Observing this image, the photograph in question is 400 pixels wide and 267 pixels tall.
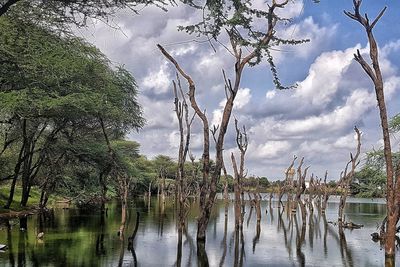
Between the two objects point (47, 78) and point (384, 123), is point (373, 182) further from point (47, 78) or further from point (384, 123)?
point (47, 78)

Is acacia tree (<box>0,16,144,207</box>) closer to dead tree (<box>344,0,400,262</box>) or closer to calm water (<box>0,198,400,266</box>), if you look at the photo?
calm water (<box>0,198,400,266</box>)

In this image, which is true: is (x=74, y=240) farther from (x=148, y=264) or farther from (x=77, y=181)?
(x=77, y=181)

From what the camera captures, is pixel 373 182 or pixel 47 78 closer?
pixel 47 78

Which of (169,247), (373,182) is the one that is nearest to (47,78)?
(169,247)

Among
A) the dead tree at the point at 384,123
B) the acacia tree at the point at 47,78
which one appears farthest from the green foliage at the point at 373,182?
the acacia tree at the point at 47,78

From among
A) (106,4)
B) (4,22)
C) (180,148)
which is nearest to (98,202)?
(180,148)

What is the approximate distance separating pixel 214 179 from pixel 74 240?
6.37 m

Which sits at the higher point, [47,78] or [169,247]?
[47,78]

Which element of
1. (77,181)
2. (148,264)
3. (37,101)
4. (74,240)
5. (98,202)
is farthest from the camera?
(98,202)

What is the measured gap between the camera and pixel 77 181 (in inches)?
1286

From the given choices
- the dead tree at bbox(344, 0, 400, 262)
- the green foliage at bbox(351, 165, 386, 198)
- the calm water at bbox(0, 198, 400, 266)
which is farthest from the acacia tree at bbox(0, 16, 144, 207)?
the green foliage at bbox(351, 165, 386, 198)

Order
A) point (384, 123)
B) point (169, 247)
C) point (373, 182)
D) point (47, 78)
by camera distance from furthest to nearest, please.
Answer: point (373, 182) < point (169, 247) < point (384, 123) < point (47, 78)

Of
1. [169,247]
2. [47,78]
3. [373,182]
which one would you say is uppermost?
[47,78]

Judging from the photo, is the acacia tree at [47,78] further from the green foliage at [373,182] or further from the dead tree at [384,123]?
the green foliage at [373,182]
